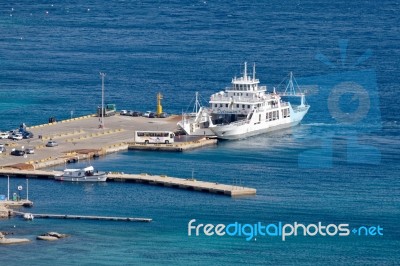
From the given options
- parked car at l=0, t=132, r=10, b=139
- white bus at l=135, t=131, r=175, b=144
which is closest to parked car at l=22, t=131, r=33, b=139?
parked car at l=0, t=132, r=10, b=139

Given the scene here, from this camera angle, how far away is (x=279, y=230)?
8850 centimetres

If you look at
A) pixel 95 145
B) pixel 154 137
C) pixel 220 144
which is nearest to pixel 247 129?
pixel 220 144

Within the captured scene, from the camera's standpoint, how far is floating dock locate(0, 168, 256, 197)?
95.8m

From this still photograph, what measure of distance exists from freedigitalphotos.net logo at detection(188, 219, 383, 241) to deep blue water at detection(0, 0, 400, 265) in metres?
0.67

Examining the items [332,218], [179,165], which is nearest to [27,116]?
[179,165]

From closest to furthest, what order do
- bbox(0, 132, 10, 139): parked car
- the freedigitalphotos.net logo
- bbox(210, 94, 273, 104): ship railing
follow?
the freedigitalphotos.net logo, bbox(0, 132, 10, 139): parked car, bbox(210, 94, 273, 104): ship railing

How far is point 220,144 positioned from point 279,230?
23915 mm

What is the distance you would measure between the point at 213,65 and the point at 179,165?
152 ft

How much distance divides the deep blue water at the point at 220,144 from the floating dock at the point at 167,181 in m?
0.68

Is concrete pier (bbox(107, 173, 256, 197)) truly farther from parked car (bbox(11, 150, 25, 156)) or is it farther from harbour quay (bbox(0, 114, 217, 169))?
parked car (bbox(11, 150, 25, 156))

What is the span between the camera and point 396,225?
8962 cm

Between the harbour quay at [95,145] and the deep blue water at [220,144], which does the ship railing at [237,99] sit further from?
the harbour quay at [95,145]

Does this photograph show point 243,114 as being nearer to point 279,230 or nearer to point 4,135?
point 4,135

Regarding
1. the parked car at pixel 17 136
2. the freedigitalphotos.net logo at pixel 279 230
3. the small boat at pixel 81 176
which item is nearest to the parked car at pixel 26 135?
the parked car at pixel 17 136
